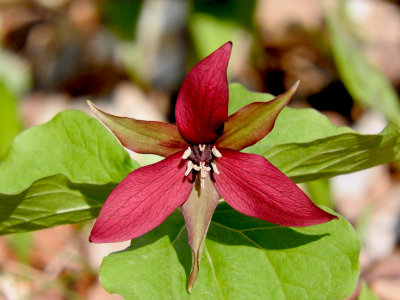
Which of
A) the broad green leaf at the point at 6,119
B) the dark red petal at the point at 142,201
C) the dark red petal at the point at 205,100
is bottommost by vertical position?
the broad green leaf at the point at 6,119

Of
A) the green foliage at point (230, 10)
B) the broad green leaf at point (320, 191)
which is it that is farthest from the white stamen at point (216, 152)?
the green foliage at point (230, 10)

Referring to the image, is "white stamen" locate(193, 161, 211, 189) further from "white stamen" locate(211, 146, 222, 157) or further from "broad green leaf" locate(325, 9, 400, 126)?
"broad green leaf" locate(325, 9, 400, 126)

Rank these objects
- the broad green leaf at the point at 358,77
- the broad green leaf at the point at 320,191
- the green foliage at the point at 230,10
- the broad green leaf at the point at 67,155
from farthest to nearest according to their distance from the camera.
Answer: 1. the green foliage at the point at 230,10
2. the broad green leaf at the point at 358,77
3. the broad green leaf at the point at 320,191
4. the broad green leaf at the point at 67,155

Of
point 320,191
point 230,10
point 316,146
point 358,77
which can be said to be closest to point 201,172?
point 316,146

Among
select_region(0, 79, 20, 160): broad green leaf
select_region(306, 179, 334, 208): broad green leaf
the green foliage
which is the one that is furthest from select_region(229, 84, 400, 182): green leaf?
the green foliage

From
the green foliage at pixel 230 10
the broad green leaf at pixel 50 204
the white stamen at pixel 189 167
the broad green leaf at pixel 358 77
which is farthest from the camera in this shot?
the green foliage at pixel 230 10

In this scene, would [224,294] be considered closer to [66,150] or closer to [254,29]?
[66,150]

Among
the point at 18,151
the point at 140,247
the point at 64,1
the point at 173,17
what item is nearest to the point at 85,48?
the point at 64,1

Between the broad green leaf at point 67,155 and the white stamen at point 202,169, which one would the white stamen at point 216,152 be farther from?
the broad green leaf at point 67,155
